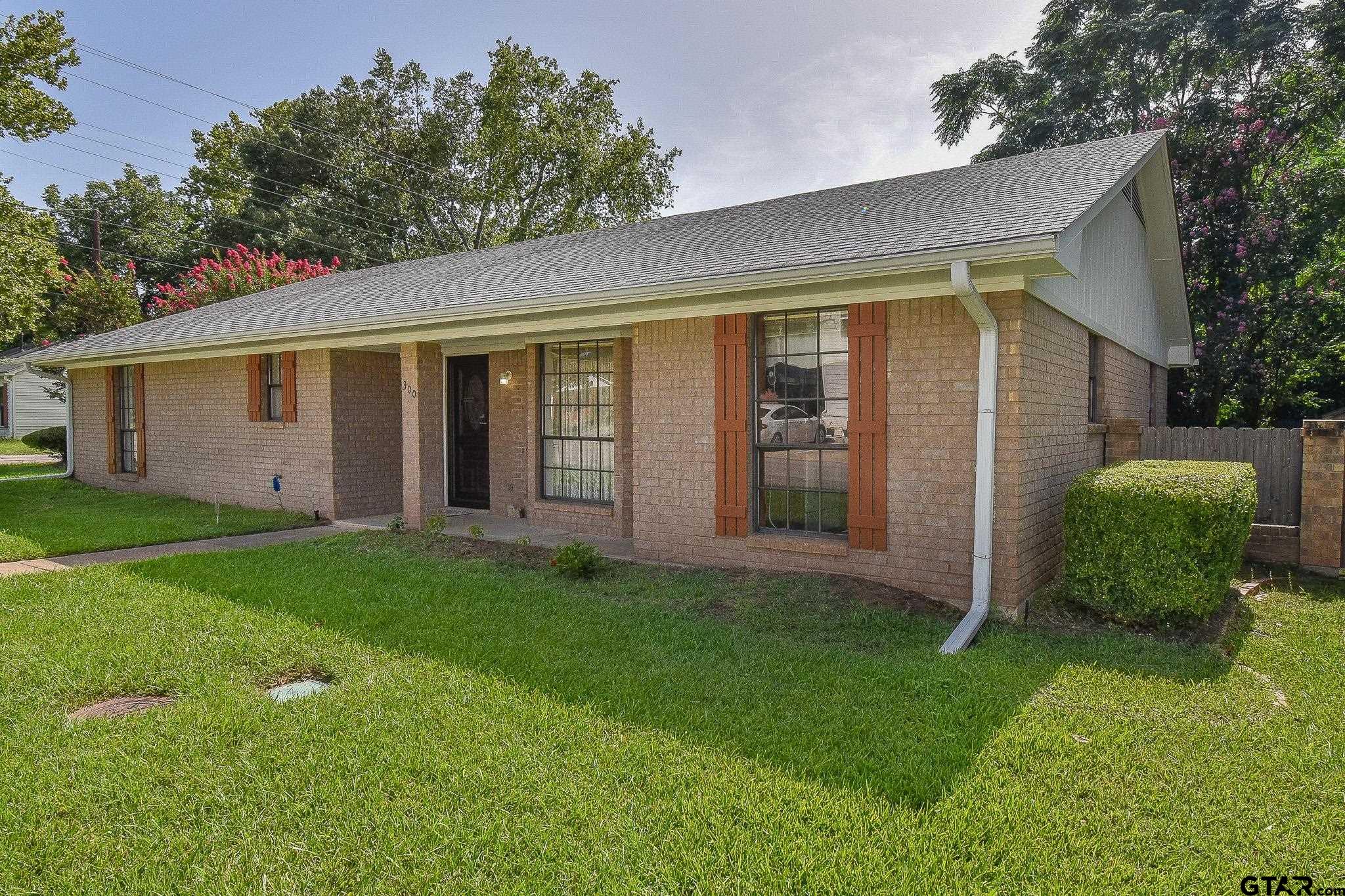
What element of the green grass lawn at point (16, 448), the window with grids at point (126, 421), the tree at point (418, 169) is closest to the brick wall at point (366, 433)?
the window with grids at point (126, 421)

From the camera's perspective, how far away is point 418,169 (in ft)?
98.9

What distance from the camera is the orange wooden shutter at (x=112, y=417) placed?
1359 cm

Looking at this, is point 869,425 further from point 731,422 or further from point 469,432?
point 469,432

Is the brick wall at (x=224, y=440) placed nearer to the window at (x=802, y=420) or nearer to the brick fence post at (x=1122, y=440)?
the window at (x=802, y=420)

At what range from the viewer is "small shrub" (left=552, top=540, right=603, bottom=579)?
6703 mm

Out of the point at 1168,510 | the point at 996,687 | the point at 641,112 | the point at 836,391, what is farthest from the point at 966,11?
the point at 641,112

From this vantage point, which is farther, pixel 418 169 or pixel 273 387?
pixel 418 169

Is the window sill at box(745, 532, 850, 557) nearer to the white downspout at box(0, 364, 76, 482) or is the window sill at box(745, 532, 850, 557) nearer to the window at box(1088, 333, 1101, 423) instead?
the window at box(1088, 333, 1101, 423)

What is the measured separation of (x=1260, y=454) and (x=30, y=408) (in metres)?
38.4

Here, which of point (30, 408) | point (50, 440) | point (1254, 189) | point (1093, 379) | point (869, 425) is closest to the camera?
point (869, 425)

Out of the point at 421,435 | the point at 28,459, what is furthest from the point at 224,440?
the point at 28,459

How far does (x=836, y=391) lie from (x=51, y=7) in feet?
49.9

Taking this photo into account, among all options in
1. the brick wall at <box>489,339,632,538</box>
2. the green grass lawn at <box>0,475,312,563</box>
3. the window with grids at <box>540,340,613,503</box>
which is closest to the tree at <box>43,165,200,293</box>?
the green grass lawn at <box>0,475,312,563</box>

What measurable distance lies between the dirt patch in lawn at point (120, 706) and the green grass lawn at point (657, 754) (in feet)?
0.27
